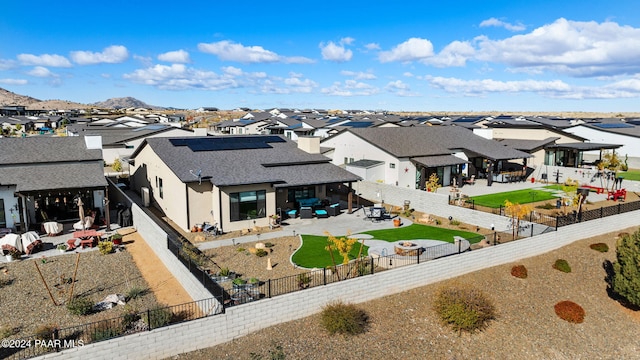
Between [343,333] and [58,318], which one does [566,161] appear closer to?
[343,333]

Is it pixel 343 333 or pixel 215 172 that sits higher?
pixel 215 172

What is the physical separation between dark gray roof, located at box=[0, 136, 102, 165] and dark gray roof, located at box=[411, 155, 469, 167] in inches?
1040

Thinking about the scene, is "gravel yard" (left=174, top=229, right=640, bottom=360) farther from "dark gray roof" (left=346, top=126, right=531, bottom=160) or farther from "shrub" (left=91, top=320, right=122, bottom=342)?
"dark gray roof" (left=346, top=126, right=531, bottom=160)

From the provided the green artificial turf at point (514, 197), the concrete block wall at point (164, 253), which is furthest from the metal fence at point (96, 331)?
the green artificial turf at point (514, 197)

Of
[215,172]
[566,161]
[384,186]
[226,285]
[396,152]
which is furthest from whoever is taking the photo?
[566,161]

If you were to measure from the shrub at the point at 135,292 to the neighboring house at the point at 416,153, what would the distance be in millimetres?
24994

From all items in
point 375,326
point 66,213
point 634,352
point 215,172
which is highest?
point 215,172

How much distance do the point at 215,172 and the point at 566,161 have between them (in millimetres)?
42647

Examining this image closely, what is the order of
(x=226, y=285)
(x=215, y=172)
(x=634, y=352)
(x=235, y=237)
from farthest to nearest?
1. (x=215, y=172)
2. (x=235, y=237)
3. (x=226, y=285)
4. (x=634, y=352)

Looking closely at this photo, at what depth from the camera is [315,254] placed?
2359 centimetres

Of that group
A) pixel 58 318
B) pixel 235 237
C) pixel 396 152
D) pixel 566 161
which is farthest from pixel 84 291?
pixel 566 161

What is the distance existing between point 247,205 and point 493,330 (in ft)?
54.6

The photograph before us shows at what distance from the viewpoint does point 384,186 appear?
37094 mm

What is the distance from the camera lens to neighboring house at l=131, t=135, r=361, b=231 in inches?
1107
